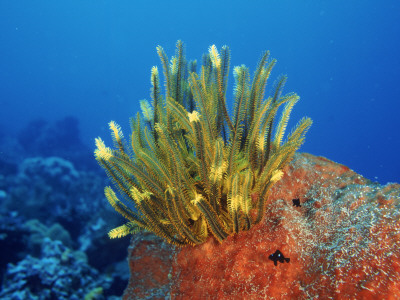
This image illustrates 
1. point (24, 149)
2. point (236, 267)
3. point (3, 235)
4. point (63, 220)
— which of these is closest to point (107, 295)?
point (3, 235)

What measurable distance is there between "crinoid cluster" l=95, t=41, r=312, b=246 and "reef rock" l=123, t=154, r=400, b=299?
0.19 meters

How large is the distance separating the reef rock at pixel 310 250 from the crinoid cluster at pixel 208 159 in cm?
19

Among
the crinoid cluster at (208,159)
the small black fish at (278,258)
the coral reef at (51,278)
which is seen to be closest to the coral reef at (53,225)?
the coral reef at (51,278)

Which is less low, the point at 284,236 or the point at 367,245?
the point at 284,236

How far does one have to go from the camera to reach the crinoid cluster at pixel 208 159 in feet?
7.62

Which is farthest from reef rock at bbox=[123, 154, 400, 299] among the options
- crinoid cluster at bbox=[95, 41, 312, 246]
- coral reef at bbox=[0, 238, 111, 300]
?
coral reef at bbox=[0, 238, 111, 300]

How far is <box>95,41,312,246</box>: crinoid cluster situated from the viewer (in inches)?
91.4

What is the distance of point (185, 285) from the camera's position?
257cm

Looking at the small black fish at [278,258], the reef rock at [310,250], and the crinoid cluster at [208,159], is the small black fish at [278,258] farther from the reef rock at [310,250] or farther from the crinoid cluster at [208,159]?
the crinoid cluster at [208,159]

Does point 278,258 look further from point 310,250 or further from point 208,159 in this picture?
point 208,159

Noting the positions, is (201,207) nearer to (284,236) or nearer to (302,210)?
(284,236)

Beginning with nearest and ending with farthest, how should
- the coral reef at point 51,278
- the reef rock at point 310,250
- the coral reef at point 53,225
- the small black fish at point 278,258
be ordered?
the reef rock at point 310,250, the small black fish at point 278,258, the coral reef at point 51,278, the coral reef at point 53,225

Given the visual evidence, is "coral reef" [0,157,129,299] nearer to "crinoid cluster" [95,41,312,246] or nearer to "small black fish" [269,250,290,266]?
"crinoid cluster" [95,41,312,246]

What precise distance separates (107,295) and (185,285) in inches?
188
